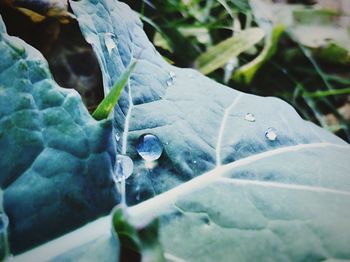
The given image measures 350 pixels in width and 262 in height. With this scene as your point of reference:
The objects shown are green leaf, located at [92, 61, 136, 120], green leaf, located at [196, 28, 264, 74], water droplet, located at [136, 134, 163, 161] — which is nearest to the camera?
green leaf, located at [92, 61, 136, 120]

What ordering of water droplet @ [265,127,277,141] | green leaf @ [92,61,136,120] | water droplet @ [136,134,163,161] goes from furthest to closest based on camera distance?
water droplet @ [265,127,277,141] < water droplet @ [136,134,163,161] < green leaf @ [92,61,136,120]

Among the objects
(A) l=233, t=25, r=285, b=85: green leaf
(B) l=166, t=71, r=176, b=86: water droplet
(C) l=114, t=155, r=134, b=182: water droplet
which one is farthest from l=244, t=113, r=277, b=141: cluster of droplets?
(A) l=233, t=25, r=285, b=85: green leaf

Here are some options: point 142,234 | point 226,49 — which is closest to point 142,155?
point 142,234

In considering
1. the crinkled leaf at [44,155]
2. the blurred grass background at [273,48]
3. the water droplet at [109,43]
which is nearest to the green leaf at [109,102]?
the crinkled leaf at [44,155]

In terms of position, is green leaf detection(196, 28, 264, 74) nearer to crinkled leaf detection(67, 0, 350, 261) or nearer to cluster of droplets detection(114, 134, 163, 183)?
crinkled leaf detection(67, 0, 350, 261)

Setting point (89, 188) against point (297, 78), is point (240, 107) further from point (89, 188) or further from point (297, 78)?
point (297, 78)

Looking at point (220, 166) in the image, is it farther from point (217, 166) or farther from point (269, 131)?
point (269, 131)

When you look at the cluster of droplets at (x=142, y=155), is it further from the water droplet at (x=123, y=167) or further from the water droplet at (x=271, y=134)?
the water droplet at (x=271, y=134)

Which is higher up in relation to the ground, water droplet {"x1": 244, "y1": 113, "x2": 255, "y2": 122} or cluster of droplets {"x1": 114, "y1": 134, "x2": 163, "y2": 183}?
water droplet {"x1": 244, "y1": 113, "x2": 255, "y2": 122}
